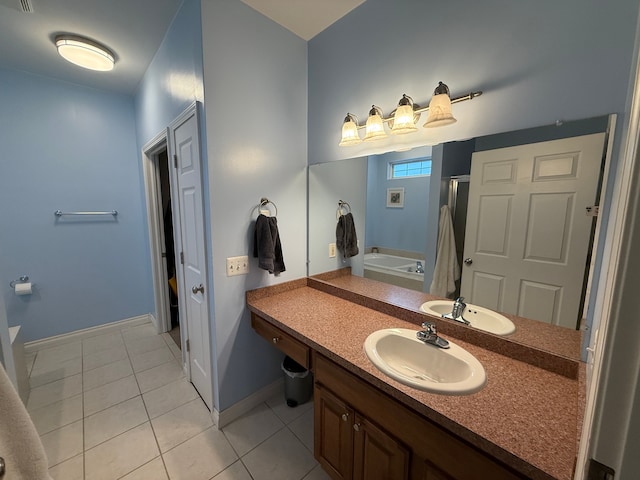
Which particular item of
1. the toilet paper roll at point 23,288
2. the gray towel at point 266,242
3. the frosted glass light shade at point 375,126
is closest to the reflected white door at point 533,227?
the frosted glass light shade at point 375,126

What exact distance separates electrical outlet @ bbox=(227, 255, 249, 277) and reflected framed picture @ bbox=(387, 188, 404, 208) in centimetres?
100

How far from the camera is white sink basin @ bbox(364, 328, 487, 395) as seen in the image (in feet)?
2.93

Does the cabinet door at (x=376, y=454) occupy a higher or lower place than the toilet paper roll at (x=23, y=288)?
lower

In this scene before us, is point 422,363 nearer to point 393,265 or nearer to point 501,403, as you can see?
point 501,403

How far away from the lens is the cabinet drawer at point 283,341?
1337 millimetres

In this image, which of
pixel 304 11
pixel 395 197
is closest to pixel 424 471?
pixel 395 197

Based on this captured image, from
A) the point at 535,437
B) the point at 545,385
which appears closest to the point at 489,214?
the point at 545,385

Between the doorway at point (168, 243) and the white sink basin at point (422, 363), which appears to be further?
the doorway at point (168, 243)

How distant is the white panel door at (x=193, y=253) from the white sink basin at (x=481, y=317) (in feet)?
4.50

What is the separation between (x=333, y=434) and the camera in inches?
47.8

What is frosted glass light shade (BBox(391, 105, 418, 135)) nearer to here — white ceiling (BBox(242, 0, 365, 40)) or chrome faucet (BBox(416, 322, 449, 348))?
white ceiling (BBox(242, 0, 365, 40))

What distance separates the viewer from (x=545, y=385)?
0.91 metres

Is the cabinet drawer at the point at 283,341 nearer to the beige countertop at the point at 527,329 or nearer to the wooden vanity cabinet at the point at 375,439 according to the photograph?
the wooden vanity cabinet at the point at 375,439

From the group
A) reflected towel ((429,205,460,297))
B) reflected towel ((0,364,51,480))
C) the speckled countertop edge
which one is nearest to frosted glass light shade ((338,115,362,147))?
reflected towel ((429,205,460,297))
